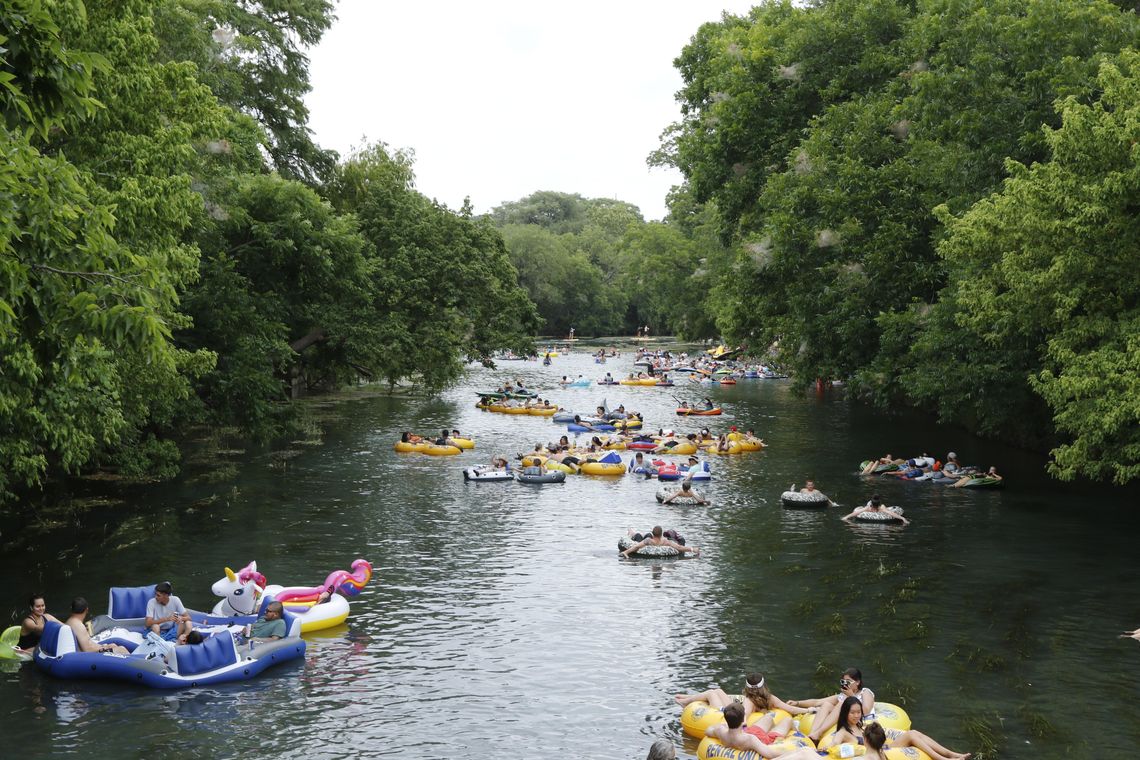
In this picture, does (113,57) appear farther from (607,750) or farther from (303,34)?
(303,34)

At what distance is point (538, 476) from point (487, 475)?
1.60 metres

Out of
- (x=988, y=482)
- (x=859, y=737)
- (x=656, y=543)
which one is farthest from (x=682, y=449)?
(x=859, y=737)

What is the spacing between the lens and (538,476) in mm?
34406

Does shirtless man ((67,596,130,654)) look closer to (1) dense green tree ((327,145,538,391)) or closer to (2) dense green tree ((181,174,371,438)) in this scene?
(2) dense green tree ((181,174,371,438))

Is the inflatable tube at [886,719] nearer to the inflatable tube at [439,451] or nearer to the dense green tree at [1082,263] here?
the dense green tree at [1082,263]

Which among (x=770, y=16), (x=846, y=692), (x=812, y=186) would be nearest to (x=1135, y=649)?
(x=846, y=692)

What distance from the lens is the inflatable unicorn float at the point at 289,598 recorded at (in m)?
18.8

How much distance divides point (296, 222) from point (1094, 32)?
22.4m

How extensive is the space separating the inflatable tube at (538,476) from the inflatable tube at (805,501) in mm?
7530

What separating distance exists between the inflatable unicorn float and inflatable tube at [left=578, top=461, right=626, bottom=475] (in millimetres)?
16853

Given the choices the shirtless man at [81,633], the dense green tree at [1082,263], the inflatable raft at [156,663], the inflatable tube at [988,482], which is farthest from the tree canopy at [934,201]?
the shirtless man at [81,633]

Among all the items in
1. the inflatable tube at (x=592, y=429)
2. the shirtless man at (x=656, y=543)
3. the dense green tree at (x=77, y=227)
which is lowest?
the shirtless man at (x=656, y=543)

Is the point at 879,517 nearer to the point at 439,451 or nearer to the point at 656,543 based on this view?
the point at 656,543

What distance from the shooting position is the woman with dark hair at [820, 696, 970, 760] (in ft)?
42.4
